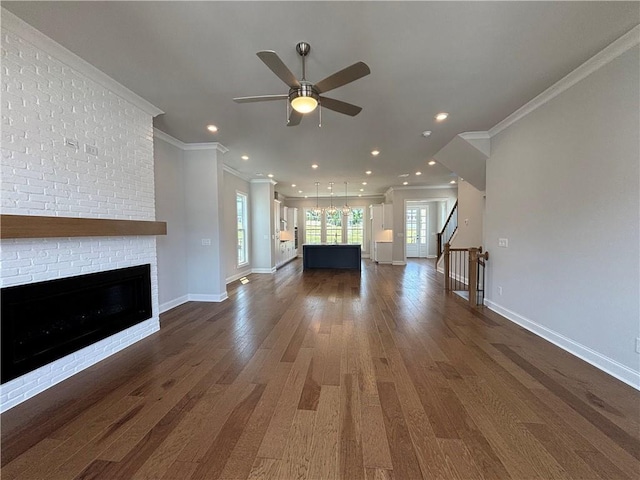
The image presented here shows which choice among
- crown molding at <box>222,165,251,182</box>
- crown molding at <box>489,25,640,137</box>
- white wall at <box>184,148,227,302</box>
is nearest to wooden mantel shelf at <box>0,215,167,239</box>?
white wall at <box>184,148,227,302</box>

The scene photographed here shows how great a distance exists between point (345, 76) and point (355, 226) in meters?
10.3

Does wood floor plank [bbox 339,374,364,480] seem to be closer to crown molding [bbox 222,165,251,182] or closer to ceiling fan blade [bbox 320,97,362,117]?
ceiling fan blade [bbox 320,97,362,117]

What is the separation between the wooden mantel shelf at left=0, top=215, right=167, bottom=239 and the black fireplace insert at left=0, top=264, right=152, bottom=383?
0.45 metres

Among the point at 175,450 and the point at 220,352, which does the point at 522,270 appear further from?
the point at 175,450

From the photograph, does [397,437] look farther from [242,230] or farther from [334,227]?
[334,227]

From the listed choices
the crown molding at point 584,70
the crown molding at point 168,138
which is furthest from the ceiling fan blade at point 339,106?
the crown molding at point 168,138

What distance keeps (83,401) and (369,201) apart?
11.3m

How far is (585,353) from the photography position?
2596 mm

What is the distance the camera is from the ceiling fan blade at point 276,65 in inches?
68.7

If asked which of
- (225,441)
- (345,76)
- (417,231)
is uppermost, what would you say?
(345,76)

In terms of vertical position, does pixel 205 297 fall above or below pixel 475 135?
below

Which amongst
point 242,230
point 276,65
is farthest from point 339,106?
point 242,230

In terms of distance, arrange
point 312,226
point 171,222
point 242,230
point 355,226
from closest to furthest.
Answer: point 171,222 → point 242,230 → point 355,226 → point 312,226

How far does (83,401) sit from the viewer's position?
6.77ft
